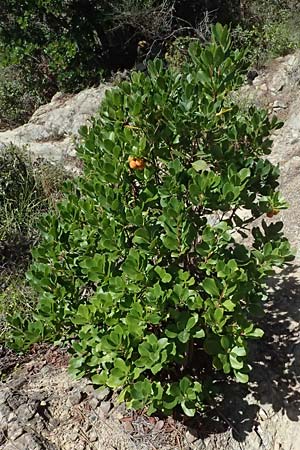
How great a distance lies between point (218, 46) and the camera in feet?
6.29

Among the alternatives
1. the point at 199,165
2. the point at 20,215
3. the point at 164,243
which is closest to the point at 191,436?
the point at 164,243

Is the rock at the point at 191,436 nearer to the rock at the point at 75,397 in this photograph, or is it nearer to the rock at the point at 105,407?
the rock at the point at 105,407

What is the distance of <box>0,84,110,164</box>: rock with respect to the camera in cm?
584

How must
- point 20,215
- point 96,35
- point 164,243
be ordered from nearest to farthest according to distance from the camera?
point 164,243
point 20,215
point 96,35

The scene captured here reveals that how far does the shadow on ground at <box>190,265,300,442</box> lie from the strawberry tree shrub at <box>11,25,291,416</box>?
33 centimetres

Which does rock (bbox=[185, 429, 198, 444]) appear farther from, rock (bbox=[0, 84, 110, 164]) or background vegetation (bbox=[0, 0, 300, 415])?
rock (bbox=[0, 84, 110, 164])

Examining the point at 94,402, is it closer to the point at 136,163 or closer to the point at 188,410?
the point at 188,410

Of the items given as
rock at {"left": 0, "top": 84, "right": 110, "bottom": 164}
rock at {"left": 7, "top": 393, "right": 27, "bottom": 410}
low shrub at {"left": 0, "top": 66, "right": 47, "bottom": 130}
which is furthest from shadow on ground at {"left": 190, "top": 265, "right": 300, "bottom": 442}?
low shrub at {"left": 0, "top": 66, "right": 47, "bottom": 130}

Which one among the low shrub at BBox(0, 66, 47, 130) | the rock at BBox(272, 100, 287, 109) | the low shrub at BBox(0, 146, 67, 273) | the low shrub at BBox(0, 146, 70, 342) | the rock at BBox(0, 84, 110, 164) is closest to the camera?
the low shrub at BBox(0, 146, 70, 342)

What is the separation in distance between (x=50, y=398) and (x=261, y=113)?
170cm

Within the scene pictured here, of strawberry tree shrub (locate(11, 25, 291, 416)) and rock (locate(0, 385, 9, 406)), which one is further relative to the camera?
rock (locate(0, 385, 9, 406))

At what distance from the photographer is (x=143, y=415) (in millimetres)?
2461

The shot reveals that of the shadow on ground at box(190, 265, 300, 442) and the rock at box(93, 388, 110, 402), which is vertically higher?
the rock at box(93, 388, 110, 402)

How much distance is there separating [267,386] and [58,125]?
15.8 feet
